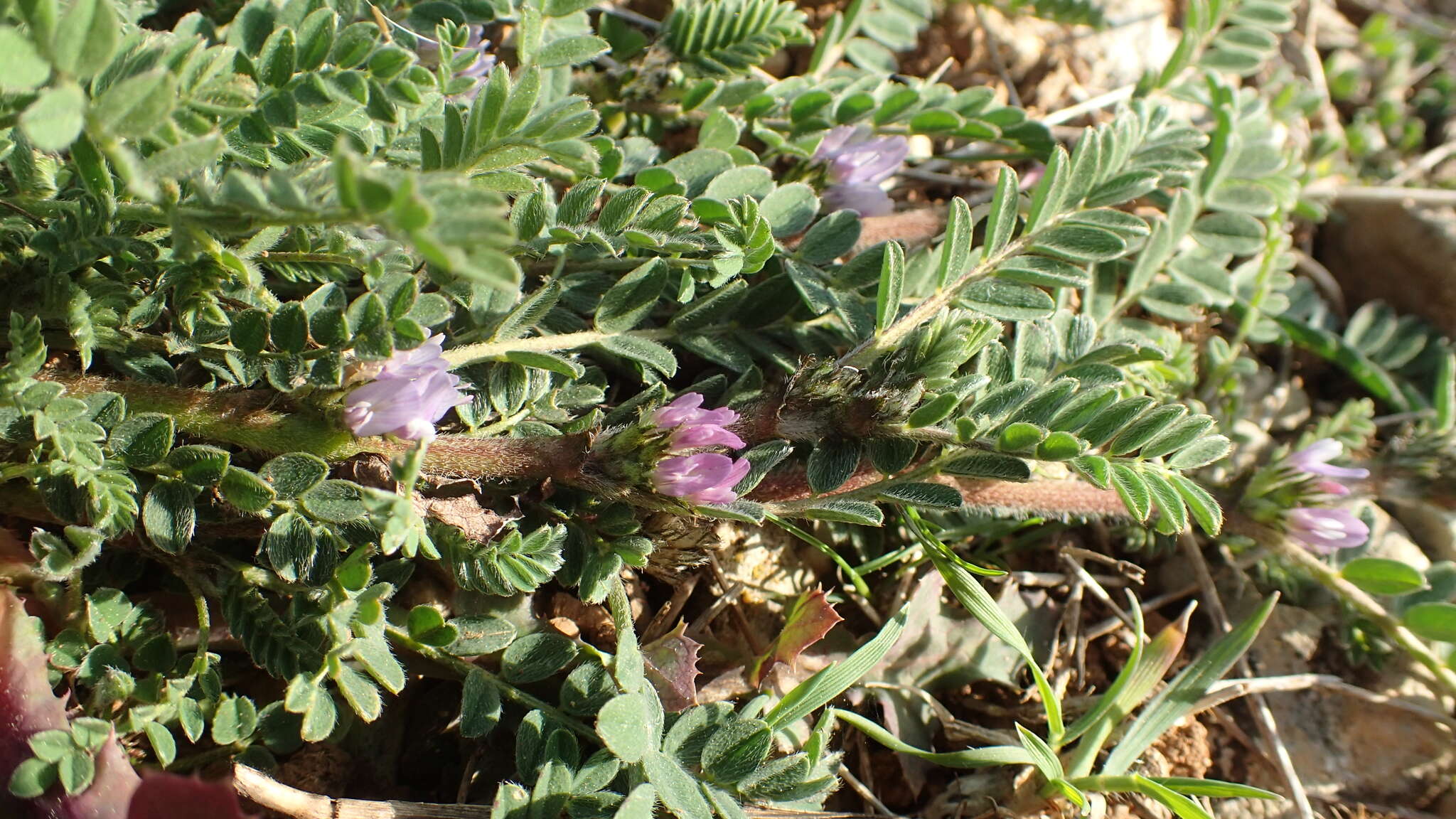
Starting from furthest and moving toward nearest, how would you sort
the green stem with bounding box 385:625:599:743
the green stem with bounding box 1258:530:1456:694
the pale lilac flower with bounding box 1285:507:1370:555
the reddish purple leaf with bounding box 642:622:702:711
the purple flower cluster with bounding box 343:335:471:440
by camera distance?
the green stem with bounding box 1258:530:1456:694 < the pale lilac flower with bounding box 1285:507:1370:555 < the reddish purple leaf with bounding box 642:622:702:711 < the green stem with bounding box 385:625:599:743 < the purple flower cluster with bounding box 343:335:471:440

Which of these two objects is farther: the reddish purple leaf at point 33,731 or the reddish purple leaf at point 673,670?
the reddish purple leaf at point 673,670

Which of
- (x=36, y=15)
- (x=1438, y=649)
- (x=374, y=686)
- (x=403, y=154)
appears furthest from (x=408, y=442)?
(x=1438, y=649)

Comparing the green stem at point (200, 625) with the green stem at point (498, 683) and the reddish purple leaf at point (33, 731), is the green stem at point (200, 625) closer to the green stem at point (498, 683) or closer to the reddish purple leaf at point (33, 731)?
the reddish purple leaf at point (33, 731)

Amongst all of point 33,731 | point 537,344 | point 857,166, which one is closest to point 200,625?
point 33,731

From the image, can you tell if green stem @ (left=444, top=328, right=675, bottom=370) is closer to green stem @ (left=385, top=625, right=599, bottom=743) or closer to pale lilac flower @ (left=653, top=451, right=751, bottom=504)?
pale lilac flower @ (left=653, top=451, right=751, bottom=504)

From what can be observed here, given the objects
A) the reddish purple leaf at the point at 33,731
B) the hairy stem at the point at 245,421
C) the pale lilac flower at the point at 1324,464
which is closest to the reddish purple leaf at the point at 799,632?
the hairy stem at the point at 245,421

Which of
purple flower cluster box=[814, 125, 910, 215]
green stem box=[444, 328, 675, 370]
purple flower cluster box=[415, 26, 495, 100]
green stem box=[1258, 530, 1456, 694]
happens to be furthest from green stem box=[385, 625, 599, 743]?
green stem box=[1258, 530, 1456, 694]
